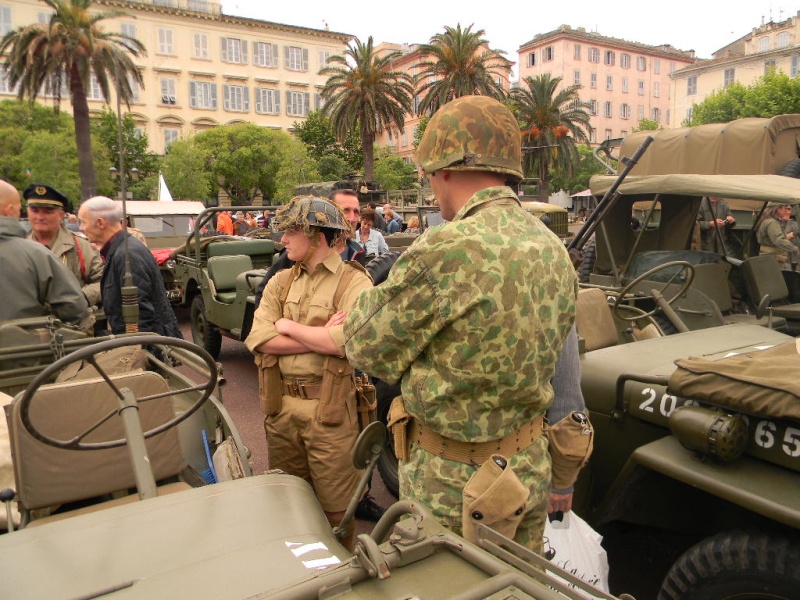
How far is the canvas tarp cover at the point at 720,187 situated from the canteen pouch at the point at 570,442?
335 centimetres

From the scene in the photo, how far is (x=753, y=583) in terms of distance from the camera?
2041mm

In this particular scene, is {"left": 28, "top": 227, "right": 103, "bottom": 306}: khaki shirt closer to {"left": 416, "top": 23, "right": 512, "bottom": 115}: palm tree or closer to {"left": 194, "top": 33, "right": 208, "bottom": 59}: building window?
{"left": 416, "top": 23, "right": 512, "bottom": 115}: palm tree

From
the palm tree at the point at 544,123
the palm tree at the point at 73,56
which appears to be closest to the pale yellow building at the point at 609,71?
the palm tree at the point at 544,123

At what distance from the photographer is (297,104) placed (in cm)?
6025

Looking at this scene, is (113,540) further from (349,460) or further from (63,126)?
(63,126)

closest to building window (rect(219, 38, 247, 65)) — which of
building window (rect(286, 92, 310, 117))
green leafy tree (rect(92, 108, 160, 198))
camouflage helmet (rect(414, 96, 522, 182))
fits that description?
building window (rect(286, 92, 310, 117))

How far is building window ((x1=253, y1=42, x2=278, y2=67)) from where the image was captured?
5909 centimetres

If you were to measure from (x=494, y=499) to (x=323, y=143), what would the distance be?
49542mm

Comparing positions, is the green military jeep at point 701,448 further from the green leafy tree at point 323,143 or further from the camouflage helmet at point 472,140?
the green leafy tree at point 323,143

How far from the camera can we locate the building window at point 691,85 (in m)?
64.8

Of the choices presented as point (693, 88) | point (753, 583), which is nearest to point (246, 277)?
point (753, 583)

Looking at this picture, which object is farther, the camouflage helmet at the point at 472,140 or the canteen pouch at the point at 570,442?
the canteen pouch at the point at 570,442

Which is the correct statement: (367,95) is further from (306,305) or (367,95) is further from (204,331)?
(306,305)

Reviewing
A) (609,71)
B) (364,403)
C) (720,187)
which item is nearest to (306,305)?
(364,403)
